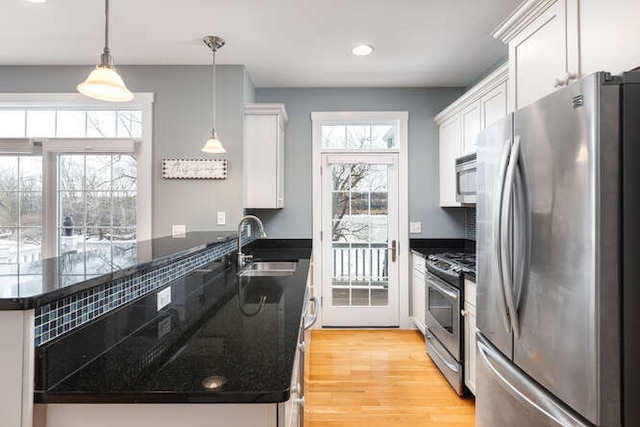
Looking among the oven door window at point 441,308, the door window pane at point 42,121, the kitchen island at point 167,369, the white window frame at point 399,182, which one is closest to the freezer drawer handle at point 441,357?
the oven door window at point 441,308

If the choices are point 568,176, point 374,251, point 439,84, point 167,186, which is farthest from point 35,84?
point 568,176

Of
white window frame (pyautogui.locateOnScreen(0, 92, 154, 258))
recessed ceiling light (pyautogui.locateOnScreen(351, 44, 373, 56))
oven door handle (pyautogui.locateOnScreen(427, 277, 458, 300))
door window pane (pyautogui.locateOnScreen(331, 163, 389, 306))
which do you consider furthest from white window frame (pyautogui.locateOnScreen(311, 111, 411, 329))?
white window frame (pyautogui.locateOnScreen(0, 92, 154, 258))

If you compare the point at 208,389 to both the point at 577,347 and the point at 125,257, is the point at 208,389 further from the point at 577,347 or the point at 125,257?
the point at 577,347

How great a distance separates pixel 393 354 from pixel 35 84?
13.3 feet

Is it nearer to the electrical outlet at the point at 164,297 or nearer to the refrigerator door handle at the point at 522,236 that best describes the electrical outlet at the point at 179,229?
the electrical outlet at the point at 164,297

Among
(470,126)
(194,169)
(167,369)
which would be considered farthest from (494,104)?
(167,369)

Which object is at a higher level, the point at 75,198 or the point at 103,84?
the point at 103,84

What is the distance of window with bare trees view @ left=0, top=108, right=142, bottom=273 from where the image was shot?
3.30 m

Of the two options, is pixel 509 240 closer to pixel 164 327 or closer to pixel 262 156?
pixel 164 327

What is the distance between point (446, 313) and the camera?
2.72m

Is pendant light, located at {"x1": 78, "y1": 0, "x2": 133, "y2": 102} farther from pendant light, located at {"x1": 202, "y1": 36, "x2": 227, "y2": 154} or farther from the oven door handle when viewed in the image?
the oven door handle

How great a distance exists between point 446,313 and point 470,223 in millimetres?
1396

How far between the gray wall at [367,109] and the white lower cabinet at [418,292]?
36cm

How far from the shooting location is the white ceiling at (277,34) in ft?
7.61
